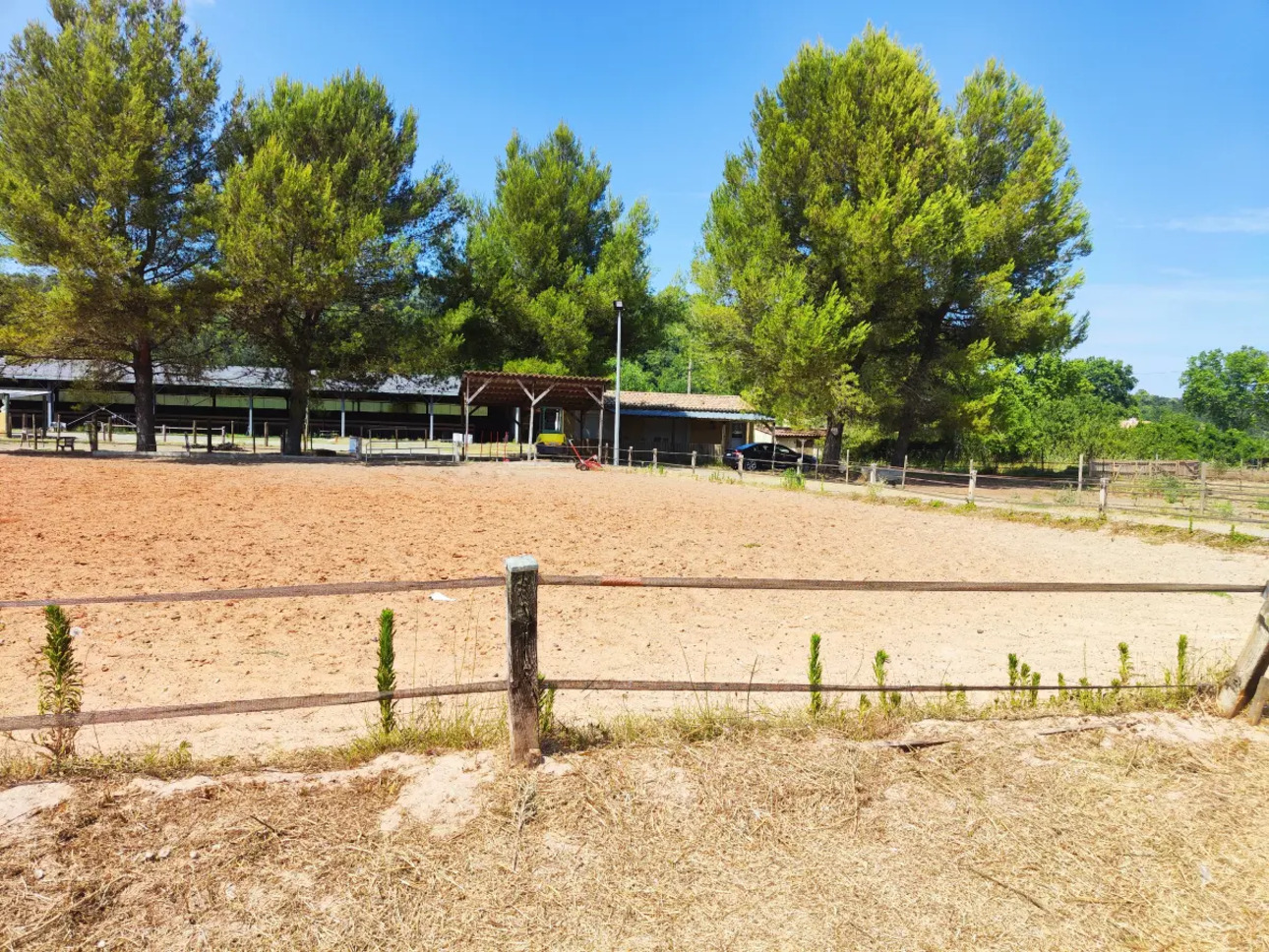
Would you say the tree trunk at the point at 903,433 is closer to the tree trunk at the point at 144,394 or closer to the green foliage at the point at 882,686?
the green foliage at the point at 882,686

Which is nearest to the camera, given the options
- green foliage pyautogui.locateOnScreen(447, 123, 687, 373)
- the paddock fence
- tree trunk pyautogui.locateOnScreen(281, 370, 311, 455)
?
the paddock fence

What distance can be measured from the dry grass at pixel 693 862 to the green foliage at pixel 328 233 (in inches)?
1105

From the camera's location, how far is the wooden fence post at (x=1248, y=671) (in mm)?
4262

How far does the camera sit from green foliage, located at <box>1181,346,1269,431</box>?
88619 millimetres

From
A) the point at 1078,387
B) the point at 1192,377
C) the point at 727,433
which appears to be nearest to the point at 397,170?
the point at 727,433

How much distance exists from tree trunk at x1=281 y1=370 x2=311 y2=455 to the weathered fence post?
30.6m

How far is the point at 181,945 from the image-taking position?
8.21 feet

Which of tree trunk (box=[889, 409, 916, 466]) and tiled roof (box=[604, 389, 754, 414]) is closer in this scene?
tree trunk (box=[889, 409, 916, 466])

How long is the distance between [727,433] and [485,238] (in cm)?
1730

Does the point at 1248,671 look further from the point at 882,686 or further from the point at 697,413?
the point at 697,413

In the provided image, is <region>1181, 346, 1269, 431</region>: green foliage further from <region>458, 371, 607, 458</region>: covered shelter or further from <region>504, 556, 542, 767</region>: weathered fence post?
<region>504, 556, 542, 767</region>: weathered fence post

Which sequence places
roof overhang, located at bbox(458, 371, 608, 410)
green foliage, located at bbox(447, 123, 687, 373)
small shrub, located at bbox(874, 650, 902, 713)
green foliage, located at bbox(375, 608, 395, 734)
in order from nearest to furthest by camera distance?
green foliage, located at bbox(375, 608, 395, 734)
small shrub, located at bbox(874, 650, 902, 713)
roof overhang, located at bbox(458, 371, 608, 410)
green foliage, located at bbox(447, 123, 687, 373)

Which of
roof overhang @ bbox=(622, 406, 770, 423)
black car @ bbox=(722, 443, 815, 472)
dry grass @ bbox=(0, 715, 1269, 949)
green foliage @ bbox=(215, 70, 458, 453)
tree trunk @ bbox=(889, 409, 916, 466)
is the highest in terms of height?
green foliage @ bbox=(215, 70, 458, 453)

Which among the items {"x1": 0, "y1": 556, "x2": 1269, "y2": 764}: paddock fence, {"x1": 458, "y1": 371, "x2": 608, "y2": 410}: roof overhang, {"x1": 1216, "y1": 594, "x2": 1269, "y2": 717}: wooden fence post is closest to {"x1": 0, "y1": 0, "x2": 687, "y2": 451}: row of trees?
{"x1": 458, "y1": 371, "x2": 608, "y2": 410}: roof overhang
